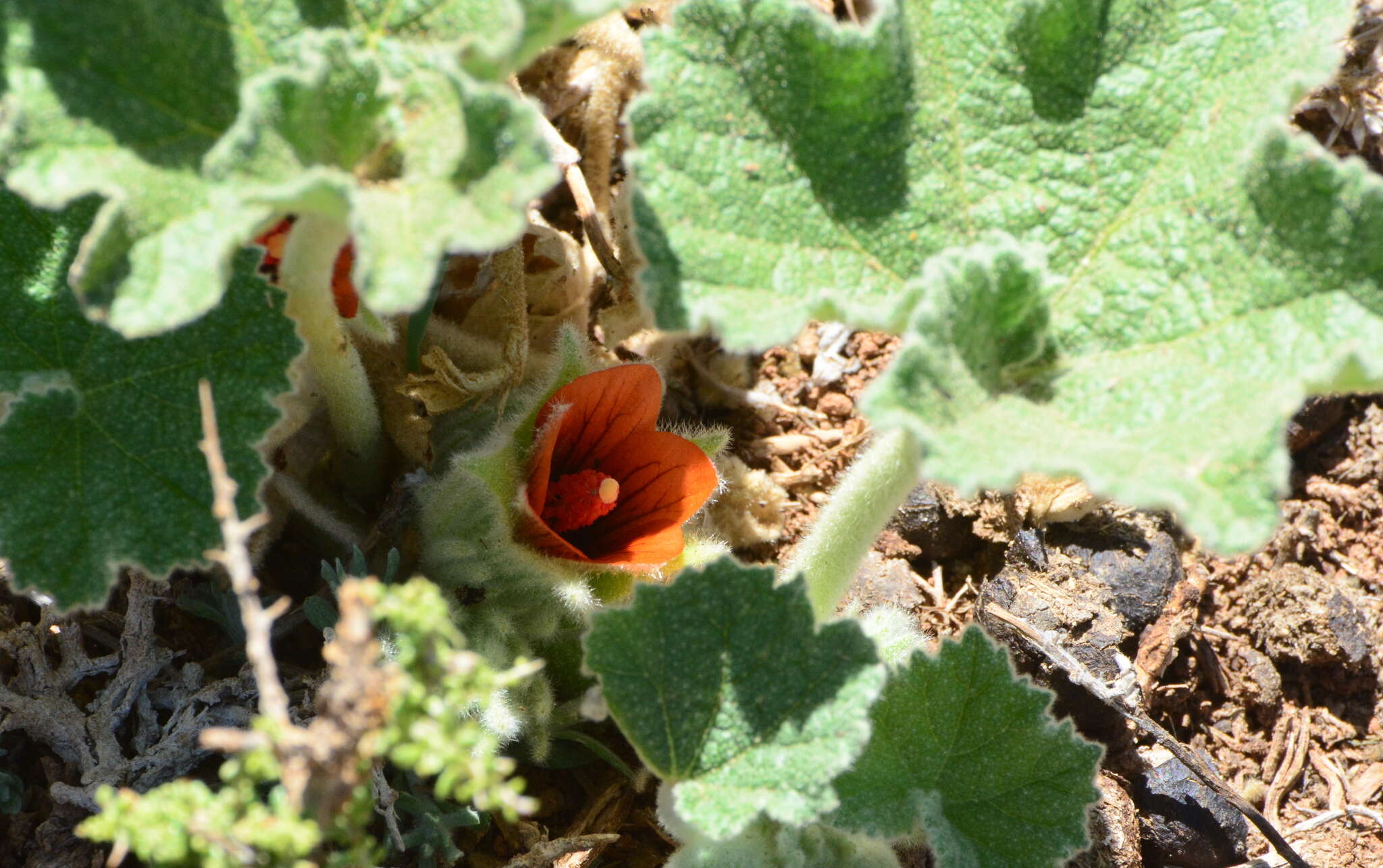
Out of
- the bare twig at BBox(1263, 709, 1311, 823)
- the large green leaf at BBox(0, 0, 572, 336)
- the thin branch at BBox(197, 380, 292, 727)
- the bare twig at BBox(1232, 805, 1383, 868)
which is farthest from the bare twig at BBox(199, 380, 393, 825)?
the bare twig at BBox(1263, 709, 1311, 823)

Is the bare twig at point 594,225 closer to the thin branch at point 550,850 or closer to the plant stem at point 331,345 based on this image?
the plant stem at point 331,345

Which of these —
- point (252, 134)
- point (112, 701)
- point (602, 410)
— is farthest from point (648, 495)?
point (252, 134)

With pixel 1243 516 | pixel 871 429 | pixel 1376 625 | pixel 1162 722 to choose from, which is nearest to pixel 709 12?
pixel 1243 516

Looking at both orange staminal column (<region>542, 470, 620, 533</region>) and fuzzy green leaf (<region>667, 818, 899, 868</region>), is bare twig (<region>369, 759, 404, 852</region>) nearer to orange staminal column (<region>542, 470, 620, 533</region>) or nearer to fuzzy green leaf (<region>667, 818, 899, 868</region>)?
fuzzy green leaf (<region>667, 818, 899, 868</region>)

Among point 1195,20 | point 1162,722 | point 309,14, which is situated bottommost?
point 1162,722

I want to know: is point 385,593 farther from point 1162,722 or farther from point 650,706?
point 1162,722
